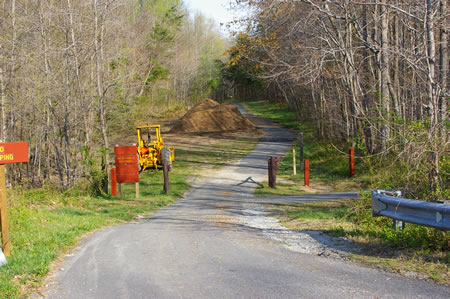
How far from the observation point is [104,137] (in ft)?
59.0

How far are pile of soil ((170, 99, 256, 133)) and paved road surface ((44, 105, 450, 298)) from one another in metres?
34.6

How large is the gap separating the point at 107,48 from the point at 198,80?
187ft

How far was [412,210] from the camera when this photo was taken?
6.47m

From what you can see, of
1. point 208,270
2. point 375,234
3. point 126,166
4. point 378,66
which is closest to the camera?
point 208,270

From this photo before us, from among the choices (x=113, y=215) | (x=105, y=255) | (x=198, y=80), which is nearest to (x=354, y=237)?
(x=105, y=255)

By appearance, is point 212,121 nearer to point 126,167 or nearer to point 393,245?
point 126,167

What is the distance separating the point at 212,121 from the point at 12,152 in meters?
38.9

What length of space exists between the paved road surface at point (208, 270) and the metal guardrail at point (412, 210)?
3.39ft

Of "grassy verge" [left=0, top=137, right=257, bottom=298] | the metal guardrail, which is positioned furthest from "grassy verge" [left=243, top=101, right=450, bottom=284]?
"grassy verge" [left=0, top=137, right=257, bottom=298]

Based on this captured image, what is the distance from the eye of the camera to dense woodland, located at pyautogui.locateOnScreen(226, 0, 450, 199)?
7652 mm

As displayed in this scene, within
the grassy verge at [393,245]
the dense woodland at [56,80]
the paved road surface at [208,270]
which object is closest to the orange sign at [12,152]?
the paved road surface at [208,270]

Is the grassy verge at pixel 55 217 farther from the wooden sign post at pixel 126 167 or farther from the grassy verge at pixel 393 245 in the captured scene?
the grassy verge at pixel 393 245

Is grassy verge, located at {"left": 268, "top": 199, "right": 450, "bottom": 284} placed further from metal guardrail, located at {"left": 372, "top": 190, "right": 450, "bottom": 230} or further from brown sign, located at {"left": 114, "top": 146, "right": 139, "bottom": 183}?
brown sign, located at {"left": 114, "top": 146, "right": 139, "bottom": 183}

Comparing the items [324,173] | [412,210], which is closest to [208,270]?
[412,210]
